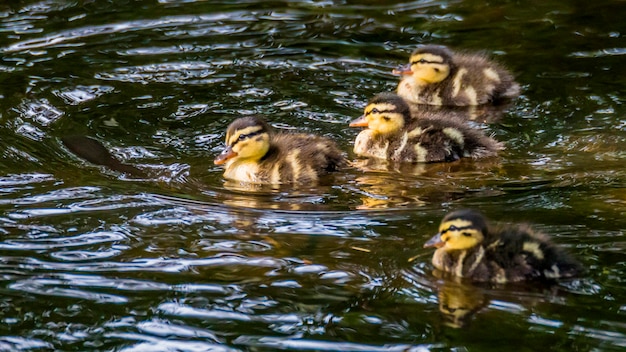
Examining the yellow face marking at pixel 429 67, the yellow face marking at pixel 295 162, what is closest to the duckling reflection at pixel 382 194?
the yellow face marking at pixel 295 162

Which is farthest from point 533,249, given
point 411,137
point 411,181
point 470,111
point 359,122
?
point 470,111

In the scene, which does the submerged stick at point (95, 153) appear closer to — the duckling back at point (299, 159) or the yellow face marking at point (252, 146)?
the yellow face marking at point (252, 146)

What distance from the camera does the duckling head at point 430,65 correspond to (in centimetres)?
751

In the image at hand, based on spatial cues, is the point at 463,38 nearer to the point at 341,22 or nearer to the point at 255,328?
the point at 341,22

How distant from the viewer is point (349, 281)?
4.65 meters

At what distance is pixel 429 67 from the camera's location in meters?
7.52

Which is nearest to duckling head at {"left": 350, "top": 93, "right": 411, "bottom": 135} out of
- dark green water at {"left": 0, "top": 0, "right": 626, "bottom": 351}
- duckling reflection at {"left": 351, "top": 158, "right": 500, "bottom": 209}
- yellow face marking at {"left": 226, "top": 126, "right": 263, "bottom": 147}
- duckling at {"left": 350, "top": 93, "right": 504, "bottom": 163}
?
duckling at {"left": 350, "top": 93, "right": 504, "bottom": 163}

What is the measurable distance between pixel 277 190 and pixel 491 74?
2091 mm

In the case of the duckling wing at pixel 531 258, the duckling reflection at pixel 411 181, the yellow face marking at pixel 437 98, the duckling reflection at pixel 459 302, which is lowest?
the duckling reflection at pixel 459 302

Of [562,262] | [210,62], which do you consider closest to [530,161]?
[562,262]

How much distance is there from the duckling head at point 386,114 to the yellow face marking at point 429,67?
930 millimetres

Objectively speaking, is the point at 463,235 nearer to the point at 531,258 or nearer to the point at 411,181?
the point at 531,258

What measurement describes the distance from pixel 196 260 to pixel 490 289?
4.17 ft

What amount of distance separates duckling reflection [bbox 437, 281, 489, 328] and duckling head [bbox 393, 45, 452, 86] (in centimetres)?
313
